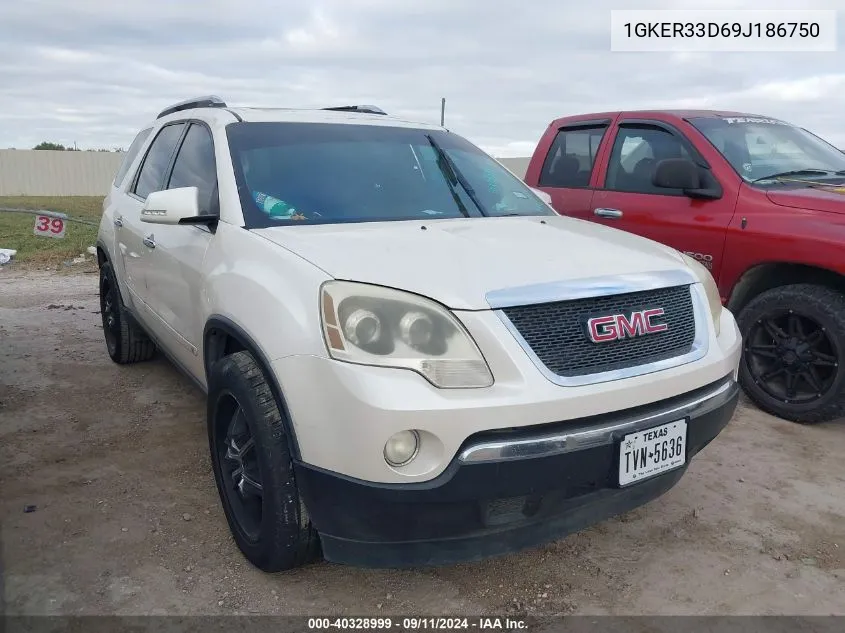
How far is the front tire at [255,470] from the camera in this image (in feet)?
7.39

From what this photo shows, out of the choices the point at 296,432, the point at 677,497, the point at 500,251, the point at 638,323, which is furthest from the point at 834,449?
the point at 296,432

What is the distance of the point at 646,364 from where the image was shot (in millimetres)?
2312

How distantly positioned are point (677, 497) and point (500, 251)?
155 cm

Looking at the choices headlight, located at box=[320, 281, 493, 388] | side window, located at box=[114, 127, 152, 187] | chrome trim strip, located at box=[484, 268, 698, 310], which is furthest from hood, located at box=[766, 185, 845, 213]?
side window, located at box=[114, 127, 152, 187]

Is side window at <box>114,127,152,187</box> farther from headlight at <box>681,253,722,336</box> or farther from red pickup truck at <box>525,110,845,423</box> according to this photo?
headlight at <box>681,253,722,336</box>

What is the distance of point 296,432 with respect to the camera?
2.16 metres

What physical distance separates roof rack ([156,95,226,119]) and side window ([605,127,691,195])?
272 centimetres

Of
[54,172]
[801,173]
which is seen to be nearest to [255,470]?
[801,173]

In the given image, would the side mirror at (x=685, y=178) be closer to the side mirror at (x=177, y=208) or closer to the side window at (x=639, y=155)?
the side window at (x=639, y=155)

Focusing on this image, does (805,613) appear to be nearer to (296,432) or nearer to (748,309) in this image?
(296,432)

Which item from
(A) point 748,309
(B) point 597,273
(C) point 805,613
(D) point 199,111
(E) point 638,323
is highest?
(D) point 199,111

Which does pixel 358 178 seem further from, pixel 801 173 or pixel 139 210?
pixel 801 173

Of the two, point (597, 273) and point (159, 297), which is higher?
point (597, 273)

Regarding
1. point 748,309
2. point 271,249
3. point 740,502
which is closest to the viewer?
point 271,249
